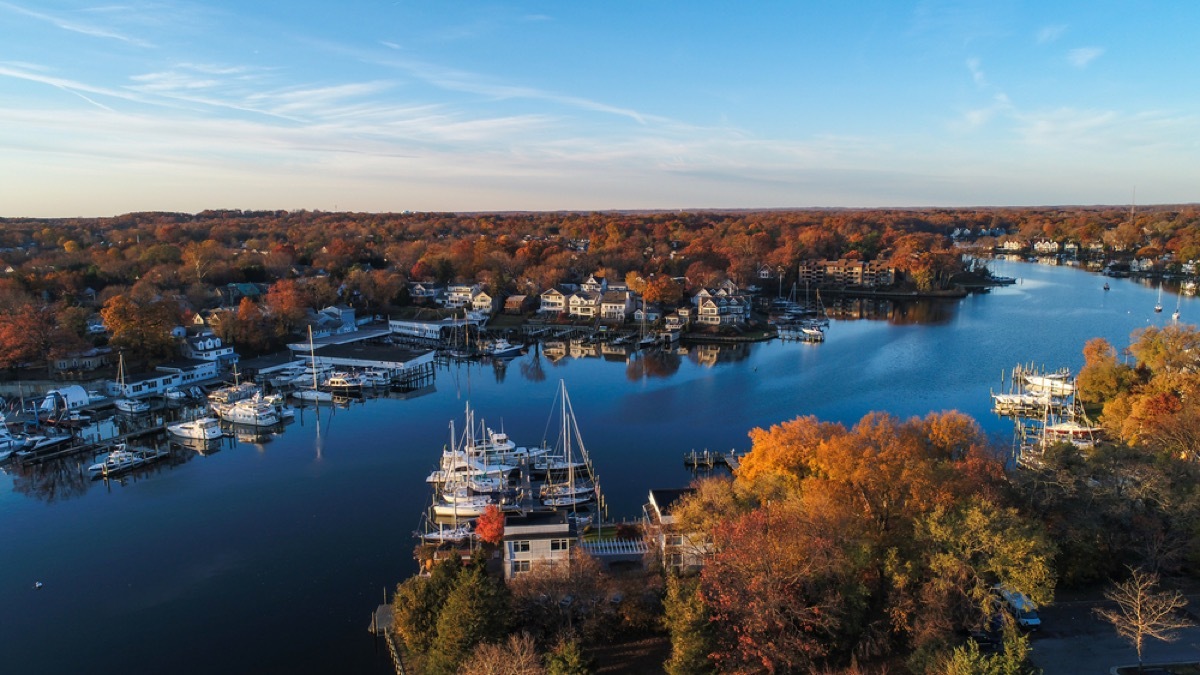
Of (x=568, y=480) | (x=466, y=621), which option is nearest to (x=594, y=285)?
(x=568, y=480)

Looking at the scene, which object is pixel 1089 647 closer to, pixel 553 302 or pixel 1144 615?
pixel 1144 615

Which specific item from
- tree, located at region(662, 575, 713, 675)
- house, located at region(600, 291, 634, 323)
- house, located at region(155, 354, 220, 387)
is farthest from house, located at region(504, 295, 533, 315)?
tree, located at region(662, 575, 713, 675)

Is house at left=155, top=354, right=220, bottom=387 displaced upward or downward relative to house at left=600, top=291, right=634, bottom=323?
downward

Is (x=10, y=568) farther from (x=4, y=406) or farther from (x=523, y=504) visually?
(x=4, y=406)

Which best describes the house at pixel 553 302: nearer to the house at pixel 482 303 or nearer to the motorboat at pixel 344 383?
the house at pixel 482 303

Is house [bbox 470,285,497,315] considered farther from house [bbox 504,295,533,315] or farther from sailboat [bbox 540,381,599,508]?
sailboat [bbox 540,381,599,508]

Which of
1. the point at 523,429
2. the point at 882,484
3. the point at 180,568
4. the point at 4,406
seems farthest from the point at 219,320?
the point at 882,484
